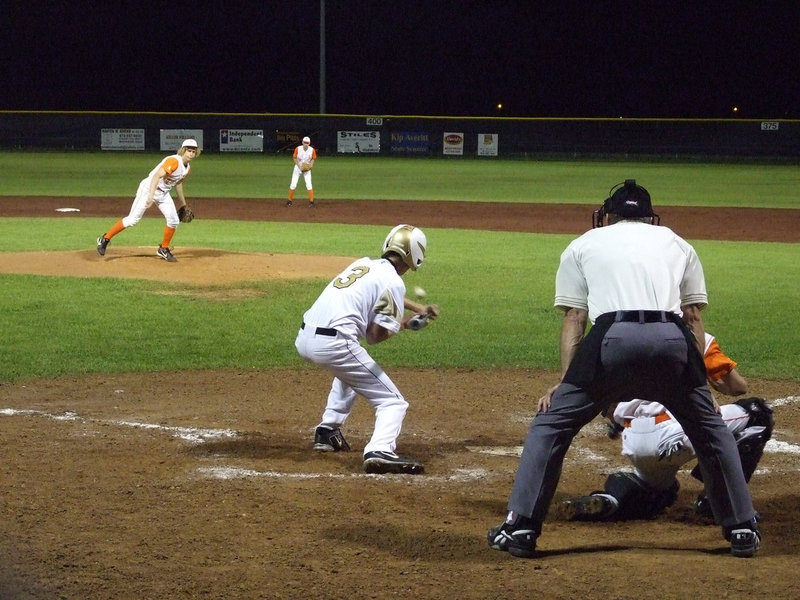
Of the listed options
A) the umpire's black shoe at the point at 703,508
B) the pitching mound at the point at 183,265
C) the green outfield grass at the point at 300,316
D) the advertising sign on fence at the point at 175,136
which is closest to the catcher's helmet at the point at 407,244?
the umpire's black shoe at the point at 703,508

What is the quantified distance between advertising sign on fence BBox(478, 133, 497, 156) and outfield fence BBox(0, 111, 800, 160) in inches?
1.7

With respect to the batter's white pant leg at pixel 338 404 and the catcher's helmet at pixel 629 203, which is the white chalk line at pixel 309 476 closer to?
the batter's white pant leg at pixel 338 404

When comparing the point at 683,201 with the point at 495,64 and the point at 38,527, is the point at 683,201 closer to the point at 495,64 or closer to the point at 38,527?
the point at 38,527

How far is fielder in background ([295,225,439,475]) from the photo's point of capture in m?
6.08

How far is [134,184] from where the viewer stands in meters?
34.4

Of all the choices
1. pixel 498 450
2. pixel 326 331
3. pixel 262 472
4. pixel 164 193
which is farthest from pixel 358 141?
pixel 262 472

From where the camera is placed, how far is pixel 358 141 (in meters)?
46.4

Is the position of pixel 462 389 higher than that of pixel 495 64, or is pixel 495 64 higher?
pixel 495 64

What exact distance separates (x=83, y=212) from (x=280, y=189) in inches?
352

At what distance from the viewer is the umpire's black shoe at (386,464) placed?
6016mm

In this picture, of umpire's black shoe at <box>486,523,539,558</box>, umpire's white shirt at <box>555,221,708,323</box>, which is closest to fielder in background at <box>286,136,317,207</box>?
umpire's white shirt at <box>555,221,708,323</box>

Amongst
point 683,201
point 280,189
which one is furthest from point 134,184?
point 683,201

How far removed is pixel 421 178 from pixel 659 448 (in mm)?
32889

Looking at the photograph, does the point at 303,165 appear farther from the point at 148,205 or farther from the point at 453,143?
the point at 453,143
